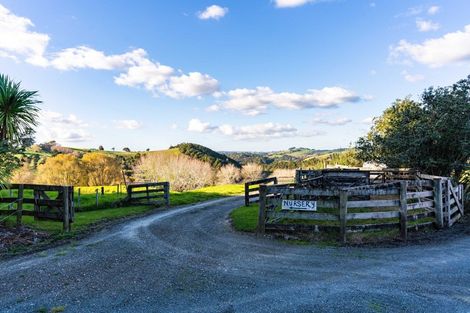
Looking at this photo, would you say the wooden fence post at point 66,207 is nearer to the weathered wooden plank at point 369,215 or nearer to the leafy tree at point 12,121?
the leafy tree at point 12,121

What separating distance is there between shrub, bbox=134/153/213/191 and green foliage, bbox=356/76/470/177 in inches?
1569

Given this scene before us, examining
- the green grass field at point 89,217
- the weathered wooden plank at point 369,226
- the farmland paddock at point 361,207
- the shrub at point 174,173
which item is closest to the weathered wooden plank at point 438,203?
the farmland paddock at point 361,207

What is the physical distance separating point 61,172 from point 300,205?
64.0m

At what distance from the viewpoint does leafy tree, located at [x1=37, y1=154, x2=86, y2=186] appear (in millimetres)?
61000

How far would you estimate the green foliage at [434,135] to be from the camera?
50.2 ft

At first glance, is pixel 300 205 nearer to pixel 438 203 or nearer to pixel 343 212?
pixel 343 212

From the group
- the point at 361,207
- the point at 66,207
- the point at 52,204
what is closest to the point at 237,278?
the point at 361,207

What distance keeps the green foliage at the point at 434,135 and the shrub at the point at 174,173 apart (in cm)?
3984

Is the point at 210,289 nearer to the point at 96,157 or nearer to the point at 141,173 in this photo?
the point at 141,173

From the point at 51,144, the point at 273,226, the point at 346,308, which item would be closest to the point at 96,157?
the point at 51,144

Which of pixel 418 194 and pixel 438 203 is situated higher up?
pixel 418 194

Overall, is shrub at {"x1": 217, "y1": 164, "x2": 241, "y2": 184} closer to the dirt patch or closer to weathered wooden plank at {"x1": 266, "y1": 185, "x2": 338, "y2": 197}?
the dirt patch

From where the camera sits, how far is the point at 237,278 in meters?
6.36

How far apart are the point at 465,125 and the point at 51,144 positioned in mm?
125086
